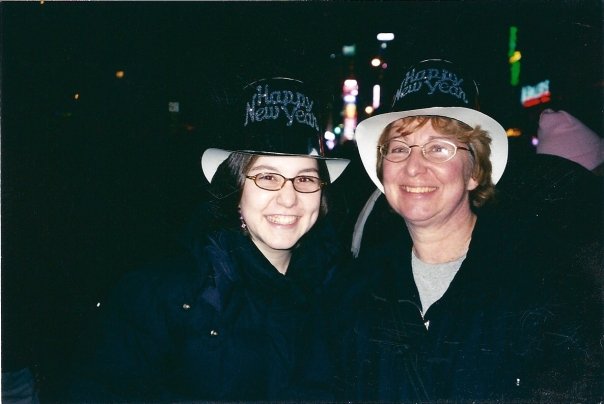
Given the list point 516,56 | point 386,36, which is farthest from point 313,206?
point 516,56

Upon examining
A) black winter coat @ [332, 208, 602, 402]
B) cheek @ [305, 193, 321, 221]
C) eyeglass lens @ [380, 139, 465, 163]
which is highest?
eyeglass lens @ [380, 139, 465, 163]

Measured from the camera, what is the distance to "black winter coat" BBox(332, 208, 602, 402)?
2.43m

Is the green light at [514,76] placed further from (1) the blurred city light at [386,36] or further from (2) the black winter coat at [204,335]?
(2) the black winter coat at [204,335]

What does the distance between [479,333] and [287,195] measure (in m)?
1.21

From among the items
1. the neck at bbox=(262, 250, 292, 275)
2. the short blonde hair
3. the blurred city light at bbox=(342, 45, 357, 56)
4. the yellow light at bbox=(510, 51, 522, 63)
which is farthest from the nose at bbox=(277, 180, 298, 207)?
the yellow light at bbox=(510, 51, 522, 63)

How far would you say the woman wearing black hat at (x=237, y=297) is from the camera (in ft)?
7.86

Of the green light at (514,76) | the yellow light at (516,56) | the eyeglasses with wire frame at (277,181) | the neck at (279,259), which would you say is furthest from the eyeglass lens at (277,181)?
the green light at (514,76)

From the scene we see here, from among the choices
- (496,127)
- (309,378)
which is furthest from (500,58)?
(309,378)

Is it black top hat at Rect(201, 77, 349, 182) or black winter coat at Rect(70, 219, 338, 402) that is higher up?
black top hat at Rect(201, 77, 349, 182)

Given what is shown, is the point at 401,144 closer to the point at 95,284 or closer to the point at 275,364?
the point at 275,364

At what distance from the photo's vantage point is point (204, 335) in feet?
8.08

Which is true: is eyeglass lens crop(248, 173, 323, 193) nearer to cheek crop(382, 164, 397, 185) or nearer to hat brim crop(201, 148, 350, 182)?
hat brim crop(201, 148, 350, 182)

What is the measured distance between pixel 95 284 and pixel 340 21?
7.96ft

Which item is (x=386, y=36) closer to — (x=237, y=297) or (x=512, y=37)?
(x=237, y=297)
